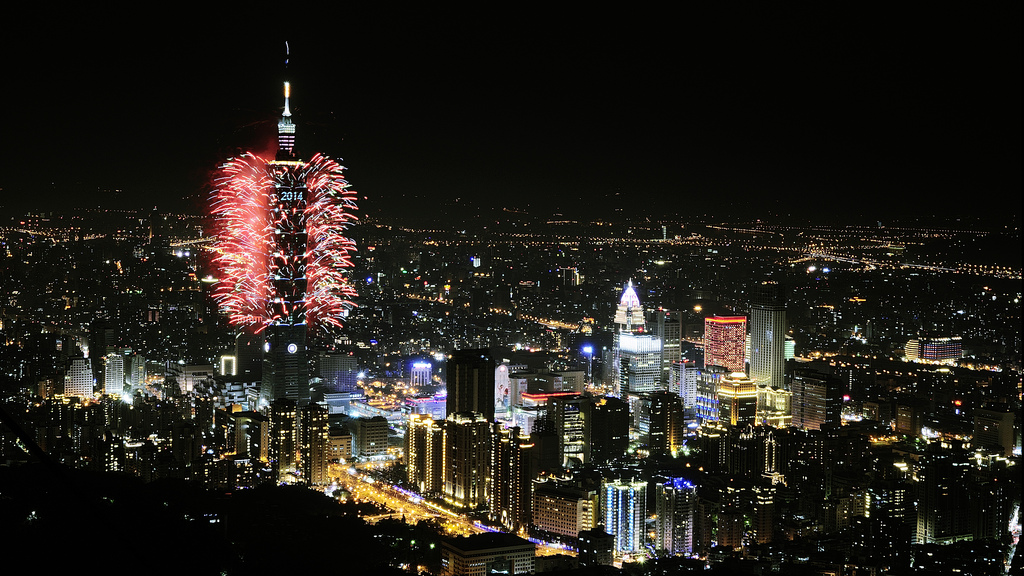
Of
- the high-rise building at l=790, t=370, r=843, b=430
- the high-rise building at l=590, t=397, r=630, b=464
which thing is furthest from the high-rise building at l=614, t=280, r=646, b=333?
the high-rise building at l=590, t=397, r=630, b=464

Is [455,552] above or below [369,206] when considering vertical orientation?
below

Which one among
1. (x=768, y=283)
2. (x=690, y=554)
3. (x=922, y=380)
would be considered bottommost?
(x=690, y=554)

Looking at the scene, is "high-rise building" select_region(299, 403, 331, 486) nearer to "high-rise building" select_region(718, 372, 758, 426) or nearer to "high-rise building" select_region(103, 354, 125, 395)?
"high-rise building" select_region(103, 354, 125, 395)

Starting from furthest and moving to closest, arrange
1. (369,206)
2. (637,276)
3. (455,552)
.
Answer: (637,276)
(369,206)
(455,552)

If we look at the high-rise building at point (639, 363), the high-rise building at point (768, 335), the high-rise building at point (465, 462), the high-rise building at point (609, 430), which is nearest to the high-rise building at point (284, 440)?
the high-rise building at point (465, 462)

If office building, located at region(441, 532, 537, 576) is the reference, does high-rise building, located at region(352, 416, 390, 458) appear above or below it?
above

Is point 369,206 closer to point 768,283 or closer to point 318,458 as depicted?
point 318,458

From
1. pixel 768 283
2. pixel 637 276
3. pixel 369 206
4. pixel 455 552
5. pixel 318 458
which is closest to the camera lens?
Answer: pixel 455 552

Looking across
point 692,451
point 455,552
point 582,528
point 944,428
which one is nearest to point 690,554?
point 582,528
